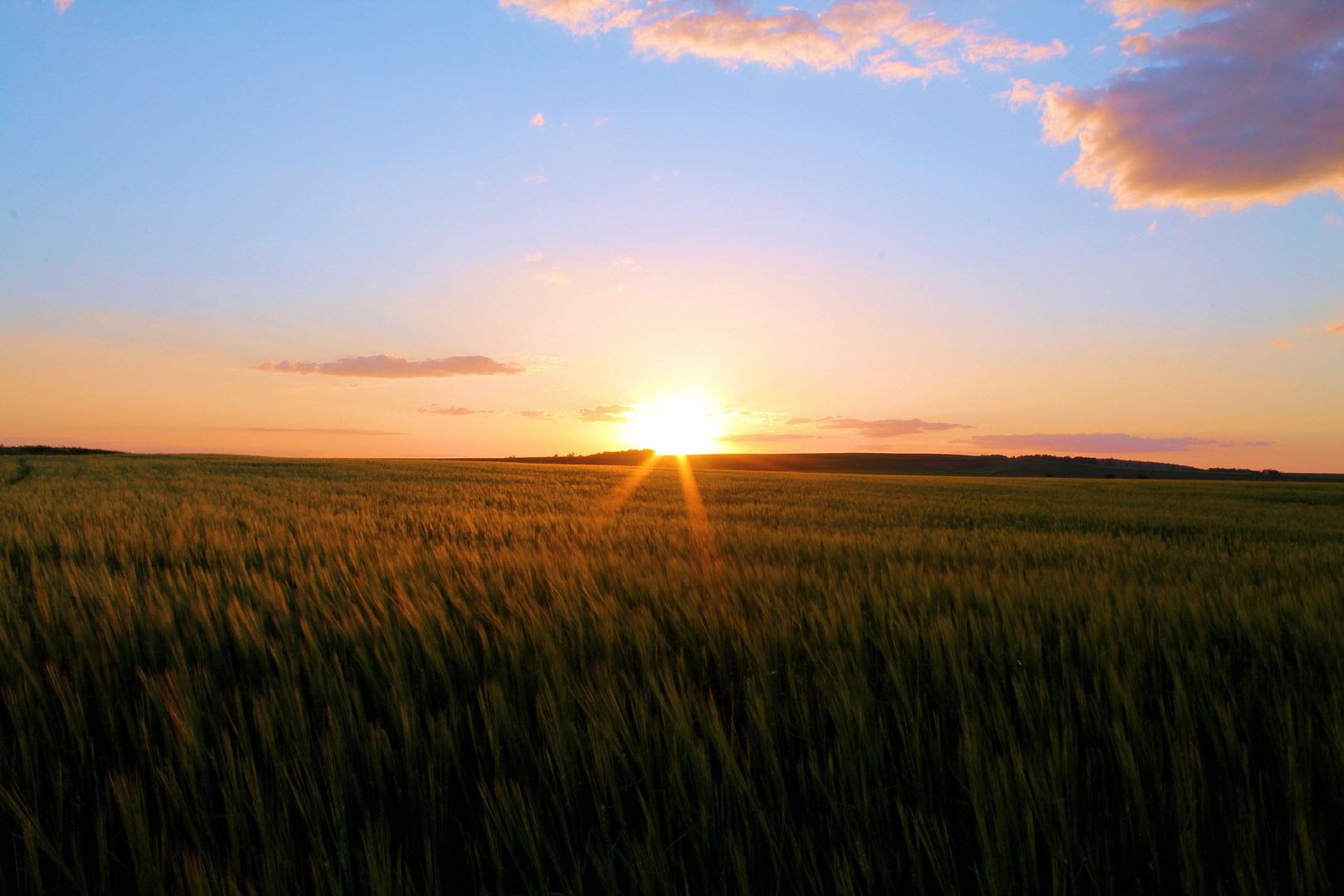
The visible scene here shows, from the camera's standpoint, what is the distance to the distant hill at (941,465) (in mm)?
61531

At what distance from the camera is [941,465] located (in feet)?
227

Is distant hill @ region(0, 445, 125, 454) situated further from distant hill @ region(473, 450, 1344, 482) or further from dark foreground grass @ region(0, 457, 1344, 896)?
dark foreground grass @ region(0, 457, 1344, 896)

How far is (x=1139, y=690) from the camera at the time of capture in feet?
5.18

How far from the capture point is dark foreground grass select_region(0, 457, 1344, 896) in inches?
38.5

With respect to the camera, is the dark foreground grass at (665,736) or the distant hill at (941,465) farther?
the distant hill at (941,465)

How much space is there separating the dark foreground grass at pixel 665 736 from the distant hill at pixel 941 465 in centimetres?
5685

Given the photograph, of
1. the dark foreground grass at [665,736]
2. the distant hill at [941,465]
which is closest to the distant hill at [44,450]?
the distant hill at [941,465]

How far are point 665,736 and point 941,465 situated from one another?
75.3m

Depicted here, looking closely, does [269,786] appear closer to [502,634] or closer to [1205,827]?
[502,634]

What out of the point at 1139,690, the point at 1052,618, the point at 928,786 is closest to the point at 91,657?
the point at 928,786

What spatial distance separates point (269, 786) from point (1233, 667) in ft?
9.16

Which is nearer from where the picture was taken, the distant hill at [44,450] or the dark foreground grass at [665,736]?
the dark foreground grass at [665,736]

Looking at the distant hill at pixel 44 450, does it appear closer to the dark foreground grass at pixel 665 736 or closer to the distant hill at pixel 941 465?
the distant hill at pixel 941 465

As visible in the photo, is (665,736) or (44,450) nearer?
(665,736)
